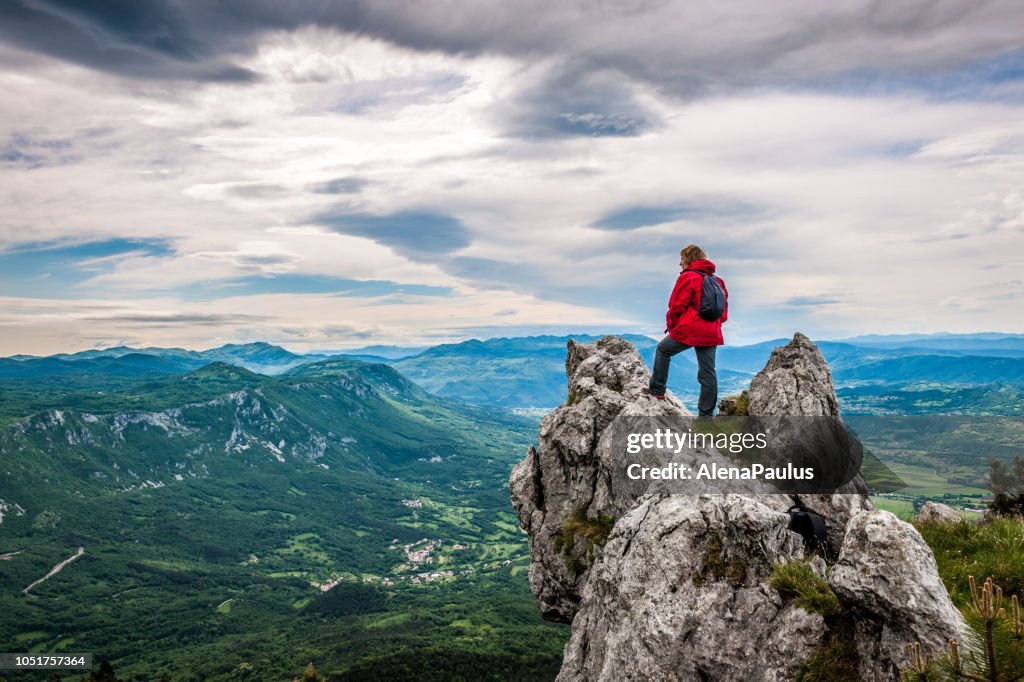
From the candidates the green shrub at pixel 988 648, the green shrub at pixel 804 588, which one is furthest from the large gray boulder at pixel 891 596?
the green shrub at pixel 988 648

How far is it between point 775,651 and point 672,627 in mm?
2803

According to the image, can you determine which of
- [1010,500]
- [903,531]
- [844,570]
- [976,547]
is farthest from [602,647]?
[1010,500]

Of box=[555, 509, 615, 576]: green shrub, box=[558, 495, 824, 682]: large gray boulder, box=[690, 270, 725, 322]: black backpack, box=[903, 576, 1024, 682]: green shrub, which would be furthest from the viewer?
box=[555, 509, 615, 576]: green shrub

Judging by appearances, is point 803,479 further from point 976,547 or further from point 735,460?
point 976,547

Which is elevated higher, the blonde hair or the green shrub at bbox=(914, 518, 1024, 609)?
the blonde hair

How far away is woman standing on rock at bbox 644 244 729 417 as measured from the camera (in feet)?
72.2

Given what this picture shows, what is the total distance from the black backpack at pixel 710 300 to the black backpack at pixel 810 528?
794cm

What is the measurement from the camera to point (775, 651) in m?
13.8

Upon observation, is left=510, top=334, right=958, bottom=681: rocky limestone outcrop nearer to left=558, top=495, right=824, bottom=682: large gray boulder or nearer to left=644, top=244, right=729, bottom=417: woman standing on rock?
left=558, top=495, right=824, bottom=682: large gray boulder

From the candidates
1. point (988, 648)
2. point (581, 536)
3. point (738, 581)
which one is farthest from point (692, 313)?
point (988, 648)

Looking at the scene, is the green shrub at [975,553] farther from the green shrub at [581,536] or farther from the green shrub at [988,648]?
the green shrub at [581,536]

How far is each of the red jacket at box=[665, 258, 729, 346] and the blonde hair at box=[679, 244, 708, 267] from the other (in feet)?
1.02

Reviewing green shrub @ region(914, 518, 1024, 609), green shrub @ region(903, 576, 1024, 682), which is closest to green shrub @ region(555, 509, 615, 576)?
green shrub @ region(914, 518, 1024, 609)

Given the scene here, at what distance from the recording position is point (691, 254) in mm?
23219
